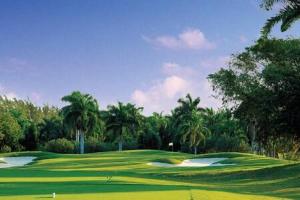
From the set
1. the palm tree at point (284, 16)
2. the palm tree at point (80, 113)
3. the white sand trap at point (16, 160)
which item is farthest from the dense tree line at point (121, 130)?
the palm tree at point (284, 16)

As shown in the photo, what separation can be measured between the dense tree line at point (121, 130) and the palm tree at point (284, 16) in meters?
62.3

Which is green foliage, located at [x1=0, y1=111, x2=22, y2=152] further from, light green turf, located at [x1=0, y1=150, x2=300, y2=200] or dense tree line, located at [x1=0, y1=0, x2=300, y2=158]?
light green turf, located at [x1=0, y1=150, x2=300, y2=200]

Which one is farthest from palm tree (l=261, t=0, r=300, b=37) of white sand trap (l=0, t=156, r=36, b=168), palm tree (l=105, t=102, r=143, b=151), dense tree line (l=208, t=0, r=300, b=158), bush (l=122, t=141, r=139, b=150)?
bush (l=122, t=141, r=139, b=150)

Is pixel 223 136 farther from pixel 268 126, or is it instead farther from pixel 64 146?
pixel 268 126

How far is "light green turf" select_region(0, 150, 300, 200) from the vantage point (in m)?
18.2

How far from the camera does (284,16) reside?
90.6ft

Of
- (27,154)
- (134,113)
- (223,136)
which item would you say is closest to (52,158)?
(27,154)

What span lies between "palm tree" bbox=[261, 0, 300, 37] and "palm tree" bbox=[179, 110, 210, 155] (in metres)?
70.0

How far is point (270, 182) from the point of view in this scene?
3544 cm

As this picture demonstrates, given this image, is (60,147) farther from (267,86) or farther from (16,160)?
(267,86)

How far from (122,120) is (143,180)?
214 ft

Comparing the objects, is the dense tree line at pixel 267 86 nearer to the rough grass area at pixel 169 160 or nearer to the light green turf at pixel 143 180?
the light green turf at pixel 143 180

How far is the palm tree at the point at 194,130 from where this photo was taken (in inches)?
3868

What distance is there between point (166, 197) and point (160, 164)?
38.6 meters
